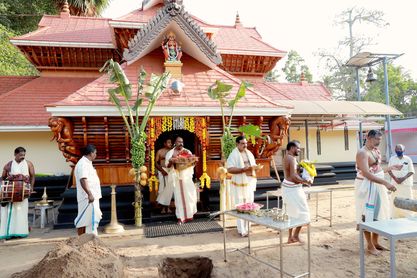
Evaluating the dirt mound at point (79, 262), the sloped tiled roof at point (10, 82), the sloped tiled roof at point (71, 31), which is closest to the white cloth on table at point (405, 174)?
the dirt mound at point (79, 262)

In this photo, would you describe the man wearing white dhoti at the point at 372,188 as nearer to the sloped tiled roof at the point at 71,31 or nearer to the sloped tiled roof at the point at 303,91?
the sloped tiled roof at the point at 303,91

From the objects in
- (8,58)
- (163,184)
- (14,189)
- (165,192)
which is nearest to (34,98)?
(14,189)

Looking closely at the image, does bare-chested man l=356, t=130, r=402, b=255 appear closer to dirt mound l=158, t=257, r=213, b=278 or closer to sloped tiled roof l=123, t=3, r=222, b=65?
dirt mound l=158, t=257, r=213, b=278

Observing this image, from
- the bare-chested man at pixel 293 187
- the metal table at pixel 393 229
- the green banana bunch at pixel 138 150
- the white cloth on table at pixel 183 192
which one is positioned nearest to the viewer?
the metal table at pixel 393 229

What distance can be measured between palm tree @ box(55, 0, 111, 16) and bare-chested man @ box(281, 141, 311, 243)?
16072mm

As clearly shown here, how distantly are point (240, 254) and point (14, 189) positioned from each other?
431cm

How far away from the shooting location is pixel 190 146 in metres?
8.98

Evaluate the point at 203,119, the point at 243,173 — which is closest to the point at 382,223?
the point at 243,173

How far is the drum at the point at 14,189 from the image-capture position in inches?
220

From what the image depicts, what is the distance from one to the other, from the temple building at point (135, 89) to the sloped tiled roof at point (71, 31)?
0.03 meters

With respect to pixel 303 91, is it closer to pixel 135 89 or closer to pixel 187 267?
pixel 135 89

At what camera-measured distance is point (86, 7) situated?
16.8 meters

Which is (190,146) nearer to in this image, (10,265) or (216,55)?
(216,55)

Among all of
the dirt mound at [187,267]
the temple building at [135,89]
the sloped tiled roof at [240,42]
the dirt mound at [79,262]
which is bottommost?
the dirt mound at [187,267]
